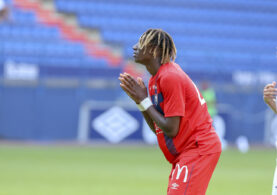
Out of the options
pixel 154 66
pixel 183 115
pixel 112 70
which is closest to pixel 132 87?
pixel 154 66

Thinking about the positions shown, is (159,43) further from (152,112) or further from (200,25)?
(200,25)

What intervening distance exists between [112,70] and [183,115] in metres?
15.8

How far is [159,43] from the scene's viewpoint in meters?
5.35

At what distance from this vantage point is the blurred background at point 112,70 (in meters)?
19.7

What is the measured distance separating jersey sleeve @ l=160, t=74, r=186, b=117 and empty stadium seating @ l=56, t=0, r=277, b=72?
17.4 meters

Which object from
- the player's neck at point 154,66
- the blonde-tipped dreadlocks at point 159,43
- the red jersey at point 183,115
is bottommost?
the red jersey at point 183,115

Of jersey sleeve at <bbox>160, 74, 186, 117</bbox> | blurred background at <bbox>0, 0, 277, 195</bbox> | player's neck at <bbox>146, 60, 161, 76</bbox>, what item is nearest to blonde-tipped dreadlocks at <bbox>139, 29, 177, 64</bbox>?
player's neck at <bbox>146, 60, 161, 76</bbox>

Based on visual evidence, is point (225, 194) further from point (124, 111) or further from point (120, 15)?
point (120, 15)

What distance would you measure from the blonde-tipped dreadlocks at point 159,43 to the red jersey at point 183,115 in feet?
0.29

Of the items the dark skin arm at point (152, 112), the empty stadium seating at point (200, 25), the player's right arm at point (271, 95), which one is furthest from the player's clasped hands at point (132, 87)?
the empty stadium seating at point (200, 25)

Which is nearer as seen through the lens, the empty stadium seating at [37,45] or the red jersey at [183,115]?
the red jersey at [183,115]

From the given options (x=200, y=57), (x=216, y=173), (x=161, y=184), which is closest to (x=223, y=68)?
(x=200, y=57)

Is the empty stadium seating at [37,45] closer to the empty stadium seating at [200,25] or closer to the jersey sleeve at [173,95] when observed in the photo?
the empty stadium seating at [200,25]

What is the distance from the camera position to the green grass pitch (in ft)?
34.3
